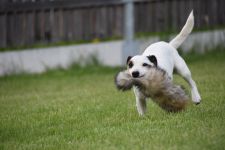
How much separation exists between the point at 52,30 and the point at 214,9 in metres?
4.53

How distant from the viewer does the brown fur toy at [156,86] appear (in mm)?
7578

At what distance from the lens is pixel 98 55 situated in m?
14.7

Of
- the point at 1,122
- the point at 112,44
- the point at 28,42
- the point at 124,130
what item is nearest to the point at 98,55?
the point at 112,44

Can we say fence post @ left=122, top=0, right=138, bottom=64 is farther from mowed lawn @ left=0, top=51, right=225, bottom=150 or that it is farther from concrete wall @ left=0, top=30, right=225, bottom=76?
mowed lawn @ left=0, top=51, right=225, bottom=150

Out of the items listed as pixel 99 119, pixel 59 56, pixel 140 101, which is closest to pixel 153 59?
pixel 140 101

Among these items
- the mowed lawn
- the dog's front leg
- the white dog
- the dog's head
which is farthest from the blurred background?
the dog's head

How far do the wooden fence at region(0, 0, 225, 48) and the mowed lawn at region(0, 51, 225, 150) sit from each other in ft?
4.53

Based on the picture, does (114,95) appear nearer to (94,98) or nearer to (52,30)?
(94,98)

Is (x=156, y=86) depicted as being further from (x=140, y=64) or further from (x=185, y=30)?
(x=185, y=30)

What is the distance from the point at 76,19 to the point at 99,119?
6.70 metres

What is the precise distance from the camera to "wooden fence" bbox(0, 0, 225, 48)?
46.5 ft

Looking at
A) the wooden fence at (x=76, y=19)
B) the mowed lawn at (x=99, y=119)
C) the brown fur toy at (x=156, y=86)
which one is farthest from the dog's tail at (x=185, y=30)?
the wooden fence at (x=76, y=19)

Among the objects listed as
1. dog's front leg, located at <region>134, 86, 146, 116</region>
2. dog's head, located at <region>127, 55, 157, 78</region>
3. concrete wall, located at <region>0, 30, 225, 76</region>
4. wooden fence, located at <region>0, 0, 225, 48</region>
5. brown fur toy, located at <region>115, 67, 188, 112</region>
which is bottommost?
concrete wall, located at <region>0, 30, 225, 76</region>

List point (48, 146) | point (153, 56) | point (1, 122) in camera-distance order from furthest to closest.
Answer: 1. point (1, 122)
2. point (153, 56)
3. point (48, 146)
